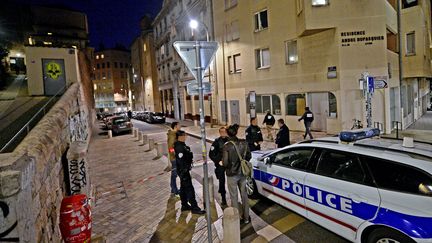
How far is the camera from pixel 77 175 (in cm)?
604

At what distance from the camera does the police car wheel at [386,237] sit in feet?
11.4

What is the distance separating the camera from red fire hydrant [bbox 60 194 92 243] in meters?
3.90

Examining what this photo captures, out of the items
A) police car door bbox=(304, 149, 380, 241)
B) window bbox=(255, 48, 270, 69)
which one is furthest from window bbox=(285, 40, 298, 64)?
police car door bbox=(304, 149, 380, 241)

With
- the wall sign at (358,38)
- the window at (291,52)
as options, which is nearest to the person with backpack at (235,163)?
the wall sign at (358,38)

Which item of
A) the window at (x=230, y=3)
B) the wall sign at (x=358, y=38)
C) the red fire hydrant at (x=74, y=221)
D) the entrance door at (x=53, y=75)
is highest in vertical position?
the window at (x=230, y=3)

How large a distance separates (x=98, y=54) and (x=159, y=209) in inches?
3093

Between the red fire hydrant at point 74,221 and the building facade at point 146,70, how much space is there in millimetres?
41787

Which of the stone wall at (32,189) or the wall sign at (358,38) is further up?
the wall sign at (358,38)

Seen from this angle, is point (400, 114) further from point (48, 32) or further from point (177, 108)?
point (48, 32)

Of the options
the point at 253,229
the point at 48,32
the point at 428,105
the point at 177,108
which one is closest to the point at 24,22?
the point at 48,32

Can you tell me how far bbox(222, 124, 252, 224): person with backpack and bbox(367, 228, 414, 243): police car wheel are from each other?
2.18m

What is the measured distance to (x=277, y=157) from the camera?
232 inches

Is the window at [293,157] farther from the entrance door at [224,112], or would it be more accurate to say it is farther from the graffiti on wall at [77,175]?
the entrance door at [224,112]

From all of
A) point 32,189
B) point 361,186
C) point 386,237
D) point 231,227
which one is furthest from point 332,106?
point 32,189
